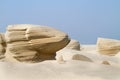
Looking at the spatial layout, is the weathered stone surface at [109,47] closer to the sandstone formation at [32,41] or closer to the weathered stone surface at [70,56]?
the weathered stone surface at [70,56]

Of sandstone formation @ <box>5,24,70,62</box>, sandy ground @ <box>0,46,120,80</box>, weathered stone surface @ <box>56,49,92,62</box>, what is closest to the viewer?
sandy ground @ <box>0,46,120,80</box>

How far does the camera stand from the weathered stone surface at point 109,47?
85.4ft

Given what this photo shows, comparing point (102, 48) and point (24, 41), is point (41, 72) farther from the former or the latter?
point (102, 48)

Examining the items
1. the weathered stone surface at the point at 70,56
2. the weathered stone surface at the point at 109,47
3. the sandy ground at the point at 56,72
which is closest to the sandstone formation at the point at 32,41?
the weathered stone surface at the point at 70,56

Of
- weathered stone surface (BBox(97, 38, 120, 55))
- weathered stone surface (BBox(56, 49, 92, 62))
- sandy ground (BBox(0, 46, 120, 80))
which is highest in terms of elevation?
sandy ground (BBox(0, 46, 120, 80))

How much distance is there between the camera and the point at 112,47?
2606cm

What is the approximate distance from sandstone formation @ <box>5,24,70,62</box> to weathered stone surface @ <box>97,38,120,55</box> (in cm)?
981

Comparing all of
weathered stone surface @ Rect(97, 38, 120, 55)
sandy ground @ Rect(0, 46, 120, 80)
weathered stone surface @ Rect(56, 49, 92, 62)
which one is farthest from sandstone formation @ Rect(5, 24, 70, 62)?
weathered stone surface @ Rect(97, 38, 120, 55)

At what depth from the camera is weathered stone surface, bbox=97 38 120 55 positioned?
26.0 meters

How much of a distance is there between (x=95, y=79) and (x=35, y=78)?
5.91 ft

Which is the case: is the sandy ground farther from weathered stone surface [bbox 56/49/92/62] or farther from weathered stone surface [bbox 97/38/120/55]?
weathered stone surface [bbox 97/38/120/55]

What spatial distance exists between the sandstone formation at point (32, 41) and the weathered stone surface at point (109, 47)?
981 centimetres

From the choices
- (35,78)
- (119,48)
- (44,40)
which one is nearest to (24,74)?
(35,78)

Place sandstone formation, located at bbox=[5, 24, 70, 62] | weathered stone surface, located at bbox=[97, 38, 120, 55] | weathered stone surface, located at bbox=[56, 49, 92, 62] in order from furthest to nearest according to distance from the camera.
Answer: weathered stone surface, located at bbox=[97, 38, 120, 55], sandstone formation, located at bbox=[5, 24, 70, 62], weathered stone surface, located at bbox=[56, 49, 92, 62]
